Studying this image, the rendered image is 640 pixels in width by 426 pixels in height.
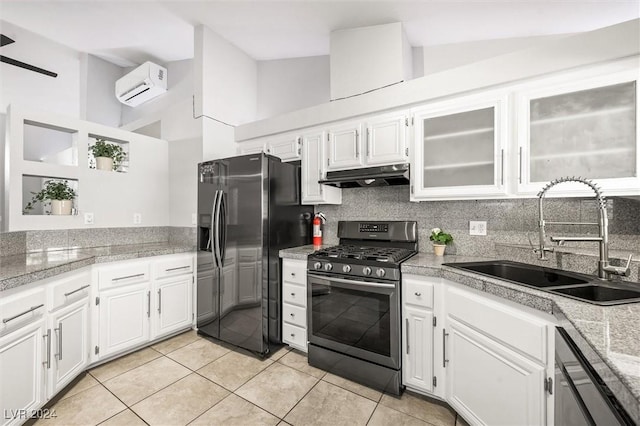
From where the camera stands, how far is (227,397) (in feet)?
6.20

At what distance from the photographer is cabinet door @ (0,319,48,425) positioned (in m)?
1.42

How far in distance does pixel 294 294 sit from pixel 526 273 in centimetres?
175

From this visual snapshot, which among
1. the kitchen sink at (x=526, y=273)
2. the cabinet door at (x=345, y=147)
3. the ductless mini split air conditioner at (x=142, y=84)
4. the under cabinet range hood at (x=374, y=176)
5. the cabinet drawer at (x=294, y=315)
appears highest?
the ductless mini split air conditioner at (x=142, y=84)

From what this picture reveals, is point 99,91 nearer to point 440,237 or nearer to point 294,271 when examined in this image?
point 294,271

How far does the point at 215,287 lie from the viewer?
2.66 meters

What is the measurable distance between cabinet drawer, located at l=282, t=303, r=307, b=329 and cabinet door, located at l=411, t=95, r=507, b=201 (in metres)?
1.37

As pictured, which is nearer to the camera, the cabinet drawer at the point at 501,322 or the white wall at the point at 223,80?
the cabinet drawer at the point at 501,322

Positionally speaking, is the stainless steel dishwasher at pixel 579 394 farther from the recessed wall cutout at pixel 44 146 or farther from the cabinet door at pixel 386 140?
the recessed wall cutout at pixel 44 146

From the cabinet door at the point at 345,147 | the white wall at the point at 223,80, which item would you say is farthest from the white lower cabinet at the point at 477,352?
the white wall at the point at 223,80

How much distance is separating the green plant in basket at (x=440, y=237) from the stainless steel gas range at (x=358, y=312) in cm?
18

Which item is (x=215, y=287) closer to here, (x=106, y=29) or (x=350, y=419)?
(x=350, y=419)

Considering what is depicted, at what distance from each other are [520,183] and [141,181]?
12.0 feet

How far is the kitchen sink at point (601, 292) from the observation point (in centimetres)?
120

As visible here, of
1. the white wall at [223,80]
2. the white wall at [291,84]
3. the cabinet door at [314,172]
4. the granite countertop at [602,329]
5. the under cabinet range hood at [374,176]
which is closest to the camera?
the granite countertop at [602,329]
